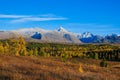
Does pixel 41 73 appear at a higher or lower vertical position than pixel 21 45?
lower

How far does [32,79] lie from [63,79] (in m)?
2.15

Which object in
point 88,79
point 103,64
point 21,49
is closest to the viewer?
point 88,79

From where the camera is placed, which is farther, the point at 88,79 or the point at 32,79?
the point at 88,79

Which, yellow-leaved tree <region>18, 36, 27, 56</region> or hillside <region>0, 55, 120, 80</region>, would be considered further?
yellow-leaved tree <region>18, 36, 27, 56</region>

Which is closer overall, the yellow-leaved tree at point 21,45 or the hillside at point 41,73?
the hillside at point 41,73

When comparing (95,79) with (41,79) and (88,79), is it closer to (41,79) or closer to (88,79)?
(88,79)

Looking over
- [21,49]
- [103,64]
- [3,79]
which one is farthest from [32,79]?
[21,49]

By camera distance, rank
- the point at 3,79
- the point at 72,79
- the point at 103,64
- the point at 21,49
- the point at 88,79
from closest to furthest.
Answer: the point at 3,79 < the point at 72,79 < the point at 88,79 < the point at 103,64 < the point at 21,49

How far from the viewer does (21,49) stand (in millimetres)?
131625

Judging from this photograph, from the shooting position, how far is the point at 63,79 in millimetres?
17859

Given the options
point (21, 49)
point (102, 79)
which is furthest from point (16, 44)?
point (102, 79)

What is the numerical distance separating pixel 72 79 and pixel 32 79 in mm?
2568

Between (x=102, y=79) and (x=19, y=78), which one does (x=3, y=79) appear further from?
(x=102, y=79)

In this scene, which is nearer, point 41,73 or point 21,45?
point 41,73
